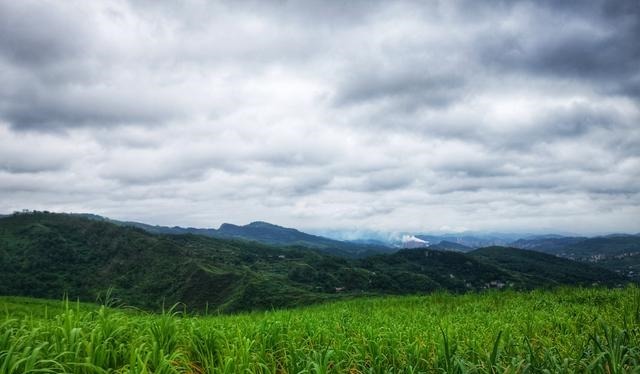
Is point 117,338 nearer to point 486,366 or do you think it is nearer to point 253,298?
point 486,366

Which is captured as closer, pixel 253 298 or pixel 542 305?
pixel 542 305

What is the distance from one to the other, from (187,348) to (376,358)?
350 cm

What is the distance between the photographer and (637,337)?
26.4ft

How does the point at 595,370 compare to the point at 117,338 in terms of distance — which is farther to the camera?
the point at 117,338

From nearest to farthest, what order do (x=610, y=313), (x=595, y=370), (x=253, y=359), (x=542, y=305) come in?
(x=595, y=370) → (x=253, y=359) → (x=610, y=313) → (x=542, y=305)

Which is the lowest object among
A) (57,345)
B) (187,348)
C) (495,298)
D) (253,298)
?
(253,298)

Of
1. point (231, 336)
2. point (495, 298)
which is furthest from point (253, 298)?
point (231, 336)

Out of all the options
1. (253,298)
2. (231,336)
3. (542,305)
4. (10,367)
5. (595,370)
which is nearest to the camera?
(10,367)

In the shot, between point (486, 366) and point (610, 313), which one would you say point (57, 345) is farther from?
point (610, 313)

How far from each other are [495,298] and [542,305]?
329cm

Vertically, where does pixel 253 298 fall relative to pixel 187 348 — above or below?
below

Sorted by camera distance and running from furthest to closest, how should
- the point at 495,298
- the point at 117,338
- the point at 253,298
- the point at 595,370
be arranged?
the point at 253,298 < the point at 495,298 < the point at 117,338 < the point at 595,370

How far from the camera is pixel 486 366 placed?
6.48 metres

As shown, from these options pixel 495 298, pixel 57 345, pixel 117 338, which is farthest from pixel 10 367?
pixel 495 298
